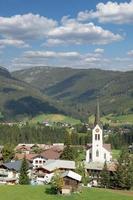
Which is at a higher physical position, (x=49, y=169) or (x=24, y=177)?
(x=49, y=169)

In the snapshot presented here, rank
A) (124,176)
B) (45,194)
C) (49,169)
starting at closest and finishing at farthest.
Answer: (45,194) → (124,176) → (49,169)

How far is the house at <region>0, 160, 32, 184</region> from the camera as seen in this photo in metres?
90.4

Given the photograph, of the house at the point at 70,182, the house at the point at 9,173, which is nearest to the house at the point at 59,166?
the house at the point at 9,173

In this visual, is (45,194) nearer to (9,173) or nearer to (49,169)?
(9,173)

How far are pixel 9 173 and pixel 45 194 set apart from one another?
94.6 ft

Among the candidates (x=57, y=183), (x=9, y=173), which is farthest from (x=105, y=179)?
(x=9, y=173)

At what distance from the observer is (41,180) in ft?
309

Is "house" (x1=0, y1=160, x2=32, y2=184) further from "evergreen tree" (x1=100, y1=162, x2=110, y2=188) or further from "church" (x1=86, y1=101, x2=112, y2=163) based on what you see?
"church" (x1=86, y1=101, x2=112, y2=163)

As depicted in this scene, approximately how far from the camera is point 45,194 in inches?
2835

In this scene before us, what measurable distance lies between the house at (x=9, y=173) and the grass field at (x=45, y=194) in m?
13.9

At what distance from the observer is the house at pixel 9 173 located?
3559 inches

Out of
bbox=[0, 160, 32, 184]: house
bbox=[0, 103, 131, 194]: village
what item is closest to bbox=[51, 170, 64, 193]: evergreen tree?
bbox=[0, 103, 131, 194]: village

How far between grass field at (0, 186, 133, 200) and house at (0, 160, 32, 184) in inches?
549

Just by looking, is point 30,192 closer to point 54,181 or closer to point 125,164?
point 54,181
